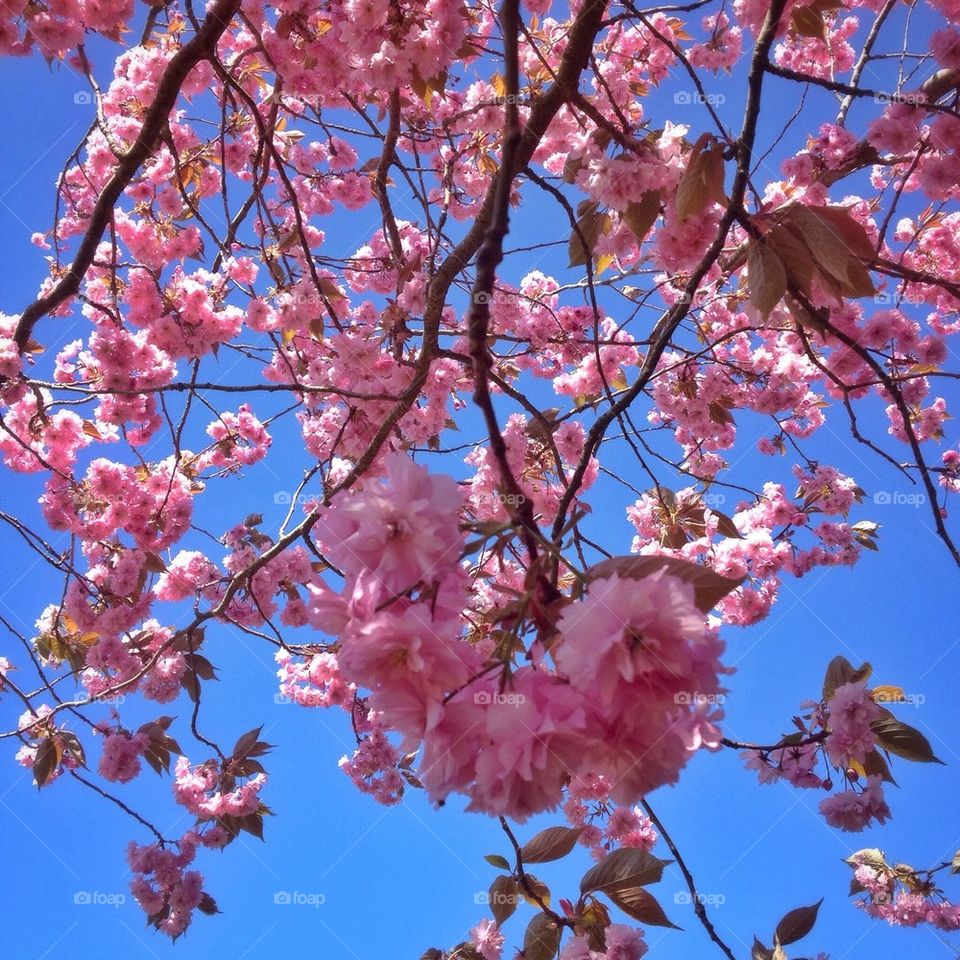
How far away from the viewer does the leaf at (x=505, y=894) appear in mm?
1723

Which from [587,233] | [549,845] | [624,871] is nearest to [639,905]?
[624,871]

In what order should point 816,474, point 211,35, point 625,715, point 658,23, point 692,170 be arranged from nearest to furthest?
point 625,715 < point 692,170 < point 211,35 < point 658,23 < point 816,474

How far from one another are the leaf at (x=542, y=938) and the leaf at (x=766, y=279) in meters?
1.56

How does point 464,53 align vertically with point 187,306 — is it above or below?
above

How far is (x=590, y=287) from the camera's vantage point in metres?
1.90

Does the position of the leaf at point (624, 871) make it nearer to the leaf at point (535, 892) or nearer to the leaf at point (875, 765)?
the leaf at point (535, 892)

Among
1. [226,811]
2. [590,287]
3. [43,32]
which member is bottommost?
[226,811]

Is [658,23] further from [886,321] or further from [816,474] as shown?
[816,474]

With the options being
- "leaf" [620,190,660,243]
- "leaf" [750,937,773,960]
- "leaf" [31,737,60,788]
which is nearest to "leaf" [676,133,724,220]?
"leaf" [620,190,660,243]

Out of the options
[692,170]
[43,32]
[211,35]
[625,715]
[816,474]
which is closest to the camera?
[625,715]

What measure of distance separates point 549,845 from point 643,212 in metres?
1.62

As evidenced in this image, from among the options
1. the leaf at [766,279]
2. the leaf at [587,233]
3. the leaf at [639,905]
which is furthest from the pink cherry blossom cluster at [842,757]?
the leaf at [587,233]

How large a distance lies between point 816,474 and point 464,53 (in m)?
3.10

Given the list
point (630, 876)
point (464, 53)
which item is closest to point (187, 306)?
point (464, 53)
